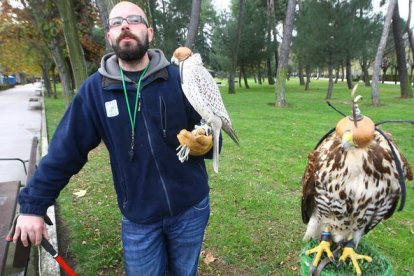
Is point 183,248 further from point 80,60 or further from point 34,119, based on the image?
point 34,119

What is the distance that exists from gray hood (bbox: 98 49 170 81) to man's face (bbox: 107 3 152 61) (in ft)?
0.33

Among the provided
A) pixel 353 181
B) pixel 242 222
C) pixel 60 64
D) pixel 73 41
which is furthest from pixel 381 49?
pixel 353 181

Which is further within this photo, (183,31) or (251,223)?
(183,31)

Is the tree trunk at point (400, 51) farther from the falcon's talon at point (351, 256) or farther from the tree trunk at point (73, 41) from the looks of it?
the falcon's talon at point (351, 256)

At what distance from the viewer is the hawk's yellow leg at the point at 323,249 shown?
204 centimetres

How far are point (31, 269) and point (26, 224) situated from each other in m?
2.08

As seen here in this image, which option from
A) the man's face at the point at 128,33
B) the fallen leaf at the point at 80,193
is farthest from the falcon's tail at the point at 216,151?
the fallen leaf at the point at 80,193

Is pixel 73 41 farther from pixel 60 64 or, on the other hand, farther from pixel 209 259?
pixel 60 64

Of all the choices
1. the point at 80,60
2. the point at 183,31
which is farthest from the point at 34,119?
the point at 183,31

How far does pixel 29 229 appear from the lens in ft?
6.44

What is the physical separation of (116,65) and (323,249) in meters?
1.65

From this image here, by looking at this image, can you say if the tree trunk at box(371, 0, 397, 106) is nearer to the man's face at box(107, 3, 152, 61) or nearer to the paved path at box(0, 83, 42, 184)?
the paved path at box(0, 83, 42, 184)

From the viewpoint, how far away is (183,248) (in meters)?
2.33

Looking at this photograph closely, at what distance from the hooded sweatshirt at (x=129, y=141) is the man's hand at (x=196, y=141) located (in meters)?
0.15
